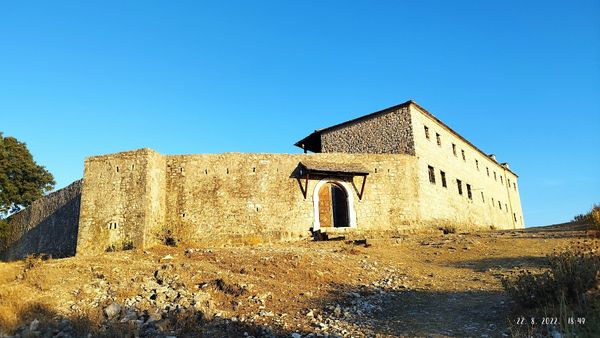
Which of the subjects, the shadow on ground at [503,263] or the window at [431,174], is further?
the window at [431,174]

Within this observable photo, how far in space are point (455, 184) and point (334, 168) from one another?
11.5 meters

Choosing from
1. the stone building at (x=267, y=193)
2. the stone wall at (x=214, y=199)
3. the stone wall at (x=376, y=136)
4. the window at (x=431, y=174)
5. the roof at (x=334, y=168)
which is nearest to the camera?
the stone wall at (x=214, y=199)

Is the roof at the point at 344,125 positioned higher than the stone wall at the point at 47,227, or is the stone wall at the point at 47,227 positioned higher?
the roof at the point at 344,125

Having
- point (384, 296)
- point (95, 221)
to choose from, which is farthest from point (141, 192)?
point (384, 296)

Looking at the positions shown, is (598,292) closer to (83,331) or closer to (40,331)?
(83,331)

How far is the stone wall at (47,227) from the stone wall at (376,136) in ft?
49.7

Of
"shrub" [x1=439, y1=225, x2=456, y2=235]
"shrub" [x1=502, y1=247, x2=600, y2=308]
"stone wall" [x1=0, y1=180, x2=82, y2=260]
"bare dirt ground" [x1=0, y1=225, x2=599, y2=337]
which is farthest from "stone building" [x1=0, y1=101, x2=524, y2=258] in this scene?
"shrub" [x1=502, y1=247, x2=600, y2=308]

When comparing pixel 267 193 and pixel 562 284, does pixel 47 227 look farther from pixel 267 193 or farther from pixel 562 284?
pixel 562 284

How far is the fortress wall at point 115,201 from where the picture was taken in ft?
55.7

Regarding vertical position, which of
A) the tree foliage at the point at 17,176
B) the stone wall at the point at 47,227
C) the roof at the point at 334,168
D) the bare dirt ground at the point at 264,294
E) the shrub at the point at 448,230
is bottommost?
the bare dirt ground at the point at 264,294

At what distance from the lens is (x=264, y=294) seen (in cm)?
934

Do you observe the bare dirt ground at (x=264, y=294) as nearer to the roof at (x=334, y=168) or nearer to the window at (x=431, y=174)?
the roof at (x=334, y=168)

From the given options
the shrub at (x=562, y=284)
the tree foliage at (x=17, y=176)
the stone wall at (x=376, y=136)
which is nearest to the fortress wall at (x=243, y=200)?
the stone wall at (x=376, y=136)

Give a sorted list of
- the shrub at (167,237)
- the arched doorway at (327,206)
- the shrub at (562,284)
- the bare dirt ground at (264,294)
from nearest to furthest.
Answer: the shrub at (562,284), the bare dirt ground at (264,294), the shrub at (167,237), the arched doorway at (327,206)
